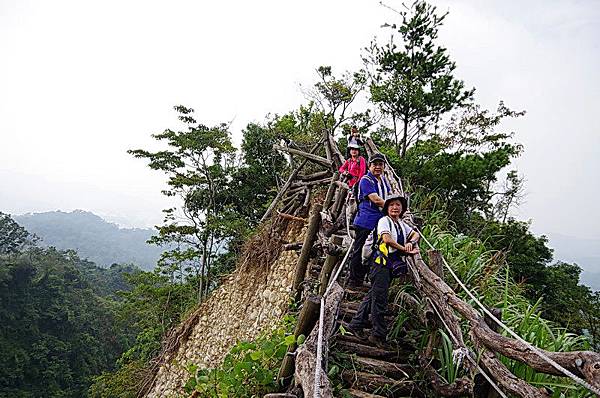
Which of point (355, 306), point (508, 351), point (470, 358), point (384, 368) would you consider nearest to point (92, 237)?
point (355, 306)

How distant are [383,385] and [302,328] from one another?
Answer: 685mm

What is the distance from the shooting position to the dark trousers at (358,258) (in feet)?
14.2

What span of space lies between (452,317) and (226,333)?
19.2 ft

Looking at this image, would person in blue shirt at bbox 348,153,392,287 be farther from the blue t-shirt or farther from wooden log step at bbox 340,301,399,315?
wooden log step at bbox 340,301,399,315

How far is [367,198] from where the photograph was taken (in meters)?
4.25

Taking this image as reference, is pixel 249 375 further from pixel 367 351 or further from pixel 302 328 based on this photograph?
pixel 367 351

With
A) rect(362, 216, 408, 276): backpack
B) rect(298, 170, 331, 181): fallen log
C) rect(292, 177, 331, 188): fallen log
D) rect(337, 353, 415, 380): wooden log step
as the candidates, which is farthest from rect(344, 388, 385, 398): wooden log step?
rect(298, 170, 331, 181): fallen log

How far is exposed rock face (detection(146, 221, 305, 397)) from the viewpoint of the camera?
282 inches

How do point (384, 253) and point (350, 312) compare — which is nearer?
point (384, 253)

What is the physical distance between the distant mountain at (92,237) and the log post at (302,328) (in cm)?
9234

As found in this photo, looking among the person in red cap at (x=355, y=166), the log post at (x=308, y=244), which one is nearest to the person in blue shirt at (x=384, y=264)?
the log post at (x=308, y=244)

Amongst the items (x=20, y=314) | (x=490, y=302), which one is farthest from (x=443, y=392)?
(x=20, y=314)

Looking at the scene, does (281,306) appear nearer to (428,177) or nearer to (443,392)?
(443,392)

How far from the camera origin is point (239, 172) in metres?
15.9
